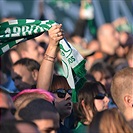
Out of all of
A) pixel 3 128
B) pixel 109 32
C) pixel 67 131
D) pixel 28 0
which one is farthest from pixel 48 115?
pixel 28 0

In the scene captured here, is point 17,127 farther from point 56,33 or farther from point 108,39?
point 108,39

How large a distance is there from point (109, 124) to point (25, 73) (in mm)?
3193

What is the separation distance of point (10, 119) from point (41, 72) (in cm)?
194

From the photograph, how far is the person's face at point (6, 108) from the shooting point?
176 inches

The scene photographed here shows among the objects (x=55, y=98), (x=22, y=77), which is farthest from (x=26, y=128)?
(x=22, y=77)

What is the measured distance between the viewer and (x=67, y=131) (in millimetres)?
5805

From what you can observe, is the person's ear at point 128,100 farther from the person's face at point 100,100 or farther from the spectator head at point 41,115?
the spectator head at point 41,115

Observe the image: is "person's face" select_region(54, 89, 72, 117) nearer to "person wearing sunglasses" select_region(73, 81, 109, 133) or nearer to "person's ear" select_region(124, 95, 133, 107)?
"person wearing sunglasses" select_region(73, 81, 109, 133)

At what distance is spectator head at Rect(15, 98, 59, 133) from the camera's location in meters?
4.60

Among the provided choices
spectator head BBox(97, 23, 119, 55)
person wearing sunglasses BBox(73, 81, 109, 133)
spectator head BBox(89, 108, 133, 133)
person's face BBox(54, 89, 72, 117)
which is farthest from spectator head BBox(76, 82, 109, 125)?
spectator head BBox(97, 23, 119, 55)

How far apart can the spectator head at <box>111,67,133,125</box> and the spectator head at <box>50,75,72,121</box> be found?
1.32 feet

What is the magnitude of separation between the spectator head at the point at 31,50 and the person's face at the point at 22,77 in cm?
115

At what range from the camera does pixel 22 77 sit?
296 inches

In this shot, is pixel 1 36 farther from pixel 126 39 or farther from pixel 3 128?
pixel 126 39
